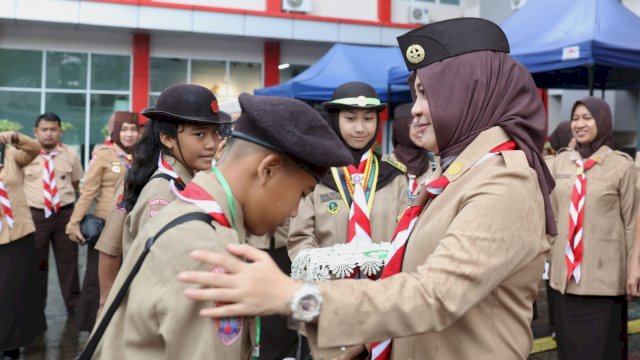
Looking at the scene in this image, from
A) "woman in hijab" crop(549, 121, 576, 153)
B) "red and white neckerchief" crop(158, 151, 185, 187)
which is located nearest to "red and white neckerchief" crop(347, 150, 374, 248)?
"red and white neckerchief" crop(158, 151, 185, 187)

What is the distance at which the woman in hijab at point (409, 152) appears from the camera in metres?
4.73

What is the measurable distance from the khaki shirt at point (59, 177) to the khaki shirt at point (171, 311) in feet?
18.8

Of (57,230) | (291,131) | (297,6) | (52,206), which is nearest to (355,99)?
(291,131)

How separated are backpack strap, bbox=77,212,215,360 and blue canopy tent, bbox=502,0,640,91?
5.04 meters

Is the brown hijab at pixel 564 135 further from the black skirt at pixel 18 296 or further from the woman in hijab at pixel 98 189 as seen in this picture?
the black skirt at pixel 18 296

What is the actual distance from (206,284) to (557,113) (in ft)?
51.9

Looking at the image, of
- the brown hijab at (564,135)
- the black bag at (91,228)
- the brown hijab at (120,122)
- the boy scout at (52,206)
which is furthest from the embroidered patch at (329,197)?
the brown hijab at (564,135)

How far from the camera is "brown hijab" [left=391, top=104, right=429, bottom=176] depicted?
4.85m

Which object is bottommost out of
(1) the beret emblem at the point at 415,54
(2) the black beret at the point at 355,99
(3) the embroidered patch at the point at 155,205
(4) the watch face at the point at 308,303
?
(4) the watch face at the point at 308,303

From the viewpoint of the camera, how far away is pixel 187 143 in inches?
128

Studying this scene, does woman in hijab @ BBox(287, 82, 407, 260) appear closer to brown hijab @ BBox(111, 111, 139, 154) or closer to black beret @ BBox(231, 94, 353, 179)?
black beret @ BBox(231, 94, 353, 179)

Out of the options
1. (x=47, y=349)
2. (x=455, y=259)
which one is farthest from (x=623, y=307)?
(x=47, y=349)

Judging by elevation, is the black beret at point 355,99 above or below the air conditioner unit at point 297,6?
below

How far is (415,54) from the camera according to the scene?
200cm
